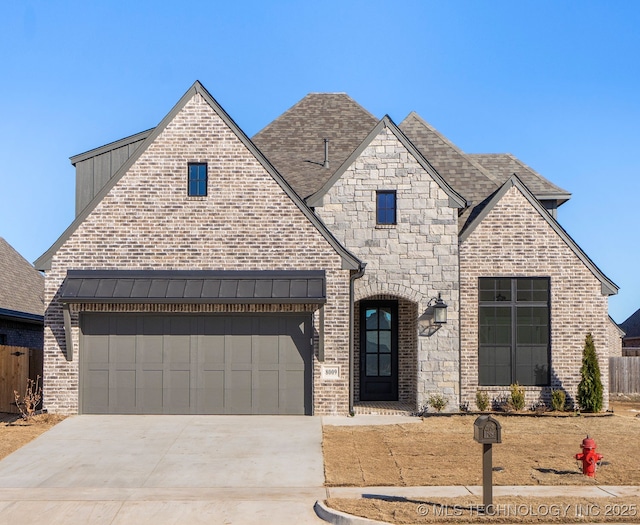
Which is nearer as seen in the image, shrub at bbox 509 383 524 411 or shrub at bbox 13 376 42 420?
shrub at bbox 13 376 42 420

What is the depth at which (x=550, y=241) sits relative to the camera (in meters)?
19.2

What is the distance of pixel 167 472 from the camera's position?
1234cm

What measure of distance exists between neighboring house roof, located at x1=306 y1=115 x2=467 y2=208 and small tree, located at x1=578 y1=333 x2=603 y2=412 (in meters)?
4.59

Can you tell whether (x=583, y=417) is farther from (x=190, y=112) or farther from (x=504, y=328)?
(x=190, y=112)

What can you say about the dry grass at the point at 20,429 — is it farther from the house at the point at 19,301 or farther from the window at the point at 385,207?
the house at the point at 19,301

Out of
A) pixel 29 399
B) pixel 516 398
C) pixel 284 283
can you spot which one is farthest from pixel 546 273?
pixel 29 399

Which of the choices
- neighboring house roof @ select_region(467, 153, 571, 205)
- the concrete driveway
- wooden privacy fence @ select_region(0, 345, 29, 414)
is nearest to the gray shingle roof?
neighboring house roof @ select_region(467, 153, 571, 205)

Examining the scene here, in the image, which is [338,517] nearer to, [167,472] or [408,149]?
[167,472]

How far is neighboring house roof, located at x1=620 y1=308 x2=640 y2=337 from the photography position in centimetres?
4688

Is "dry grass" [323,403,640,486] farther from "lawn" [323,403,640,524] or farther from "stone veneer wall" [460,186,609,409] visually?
"stone veneer wall" [460,186,609,409]

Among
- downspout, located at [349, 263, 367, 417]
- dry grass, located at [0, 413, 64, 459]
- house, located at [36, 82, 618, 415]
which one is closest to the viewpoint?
dry grass, located at [0, 413, 64, 459]

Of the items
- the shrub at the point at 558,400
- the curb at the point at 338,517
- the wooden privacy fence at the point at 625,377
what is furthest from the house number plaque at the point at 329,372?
the wooden privacy fence at the point at 625,377

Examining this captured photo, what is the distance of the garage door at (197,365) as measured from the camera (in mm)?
17125

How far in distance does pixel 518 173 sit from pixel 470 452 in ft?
38.1
